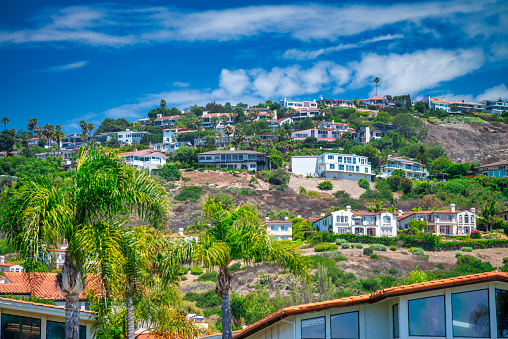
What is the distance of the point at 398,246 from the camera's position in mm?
96438

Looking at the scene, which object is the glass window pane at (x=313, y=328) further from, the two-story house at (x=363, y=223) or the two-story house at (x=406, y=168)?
the two-story house at (x=406, y=168)

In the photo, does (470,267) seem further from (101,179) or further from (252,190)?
(101,179)

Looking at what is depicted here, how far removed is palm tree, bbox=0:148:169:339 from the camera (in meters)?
14.3

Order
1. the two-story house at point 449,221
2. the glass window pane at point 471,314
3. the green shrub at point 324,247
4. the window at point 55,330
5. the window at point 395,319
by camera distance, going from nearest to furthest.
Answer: the glass window pane at point 471,314, the window at point 395,319, the window at point 55,330, the green shrub at point 324,247, the two-story house at point 449,221

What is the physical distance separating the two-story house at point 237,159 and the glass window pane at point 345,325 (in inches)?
5175

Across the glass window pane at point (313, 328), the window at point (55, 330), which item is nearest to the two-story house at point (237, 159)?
the window at point (55, 330)

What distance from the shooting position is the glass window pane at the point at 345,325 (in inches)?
620

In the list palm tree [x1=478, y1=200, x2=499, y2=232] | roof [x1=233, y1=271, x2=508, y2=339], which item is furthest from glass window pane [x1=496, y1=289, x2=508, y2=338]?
palm tree [x1=478, y1=200, x2=499, y2=232]

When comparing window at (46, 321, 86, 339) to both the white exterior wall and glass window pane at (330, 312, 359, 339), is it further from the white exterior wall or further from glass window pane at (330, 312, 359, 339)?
the white exterior wall

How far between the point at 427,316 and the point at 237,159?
13454cm

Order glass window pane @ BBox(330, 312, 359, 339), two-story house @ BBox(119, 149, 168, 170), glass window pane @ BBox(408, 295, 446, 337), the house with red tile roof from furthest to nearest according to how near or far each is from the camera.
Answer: two-story house @ BBox(119, 149, 168, 170) → the house with red tile roof → glass window pane @ BBox(330, 312, 359, 339) → glass window pane @ BBox(408, 295, 446, 337)

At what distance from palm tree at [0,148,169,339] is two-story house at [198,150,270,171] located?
13133 cm

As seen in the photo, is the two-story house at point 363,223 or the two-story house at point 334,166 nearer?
the two-story house at point 363,223

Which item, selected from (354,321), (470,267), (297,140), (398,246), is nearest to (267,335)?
(354,321)
